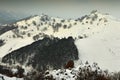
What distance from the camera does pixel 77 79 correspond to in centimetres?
19588

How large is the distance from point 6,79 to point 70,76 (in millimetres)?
51800

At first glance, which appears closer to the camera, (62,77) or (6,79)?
(6,79)

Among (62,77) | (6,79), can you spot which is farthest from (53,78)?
(6,79)

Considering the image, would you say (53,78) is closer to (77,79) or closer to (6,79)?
(77,79)

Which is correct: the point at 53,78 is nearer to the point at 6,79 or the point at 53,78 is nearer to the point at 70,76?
the point at 70,76

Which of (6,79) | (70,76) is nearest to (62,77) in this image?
(70,76)

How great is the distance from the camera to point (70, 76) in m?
199

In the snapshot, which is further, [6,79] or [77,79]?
[77,79]

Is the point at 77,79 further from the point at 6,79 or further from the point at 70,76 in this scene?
the point at 6,79

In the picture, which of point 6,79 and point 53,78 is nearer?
point 6,79

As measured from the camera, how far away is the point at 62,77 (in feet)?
643

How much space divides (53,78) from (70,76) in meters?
11.5

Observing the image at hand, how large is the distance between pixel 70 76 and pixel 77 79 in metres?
5.60

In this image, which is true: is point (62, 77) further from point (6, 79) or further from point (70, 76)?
point (6, 79)
